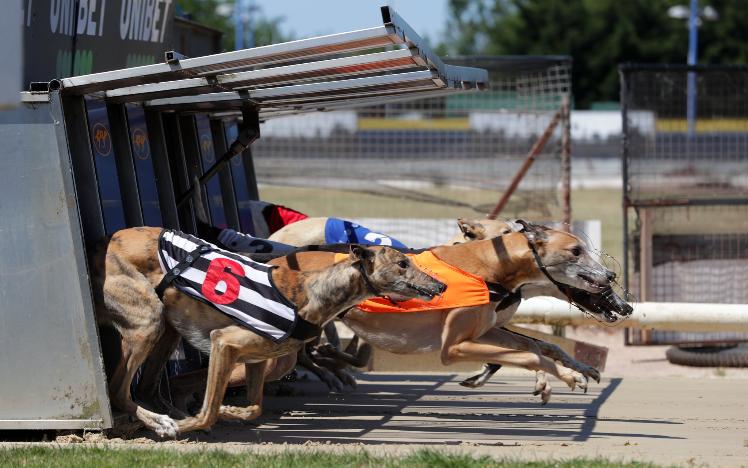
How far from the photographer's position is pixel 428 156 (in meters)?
18.0

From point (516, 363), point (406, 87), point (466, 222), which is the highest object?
point (406, 87)

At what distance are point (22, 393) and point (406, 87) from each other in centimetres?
291

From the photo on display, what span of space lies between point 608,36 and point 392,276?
53.9 metres

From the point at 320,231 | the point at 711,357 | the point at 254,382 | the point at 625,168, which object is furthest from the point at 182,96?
the point at 711,357

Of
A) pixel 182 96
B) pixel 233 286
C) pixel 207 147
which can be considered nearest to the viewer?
pixel 233 286

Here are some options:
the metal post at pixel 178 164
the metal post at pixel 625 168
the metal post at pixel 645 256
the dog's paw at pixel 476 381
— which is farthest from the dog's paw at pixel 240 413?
the metal post at pixel 645 256

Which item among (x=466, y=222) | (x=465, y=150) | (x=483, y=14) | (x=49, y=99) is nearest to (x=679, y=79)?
(x=466, y=222)

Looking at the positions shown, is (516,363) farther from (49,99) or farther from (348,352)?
(49,99)

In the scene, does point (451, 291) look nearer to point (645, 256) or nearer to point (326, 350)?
point (326, 350)

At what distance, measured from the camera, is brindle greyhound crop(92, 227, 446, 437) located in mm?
6629

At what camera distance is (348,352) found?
9.22m

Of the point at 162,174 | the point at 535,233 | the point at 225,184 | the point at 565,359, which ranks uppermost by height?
the point at 162,174

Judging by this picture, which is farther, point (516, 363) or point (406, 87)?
point (406, 87)

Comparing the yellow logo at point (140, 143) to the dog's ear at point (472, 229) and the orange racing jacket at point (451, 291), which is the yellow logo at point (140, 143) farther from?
the dog's ear at point (472, 229)
